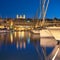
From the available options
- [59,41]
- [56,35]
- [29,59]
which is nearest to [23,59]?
[29,59]

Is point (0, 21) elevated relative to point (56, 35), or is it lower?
elevated

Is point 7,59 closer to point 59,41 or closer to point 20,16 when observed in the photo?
point 59,41

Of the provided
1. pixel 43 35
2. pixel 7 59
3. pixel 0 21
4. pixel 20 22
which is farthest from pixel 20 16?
pixel 7 59

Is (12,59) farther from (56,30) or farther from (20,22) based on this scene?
(20,22)

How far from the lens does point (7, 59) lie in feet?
38.7

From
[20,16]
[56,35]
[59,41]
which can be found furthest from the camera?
[20,16]

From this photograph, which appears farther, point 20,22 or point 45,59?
point 20,22

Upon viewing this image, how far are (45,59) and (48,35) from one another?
19967 mm

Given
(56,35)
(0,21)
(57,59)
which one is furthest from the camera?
(0,21)

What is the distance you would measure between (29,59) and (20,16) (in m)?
153

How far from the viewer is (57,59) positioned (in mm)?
11320

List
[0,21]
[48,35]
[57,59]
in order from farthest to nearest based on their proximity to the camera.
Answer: [0,21], [48,35], [57,59]

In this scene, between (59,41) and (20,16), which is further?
(20,16)

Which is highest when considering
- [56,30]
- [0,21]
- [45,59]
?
[0,21]
